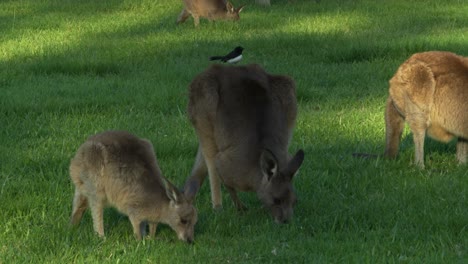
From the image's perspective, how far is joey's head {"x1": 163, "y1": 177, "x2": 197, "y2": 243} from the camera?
6.32 meters

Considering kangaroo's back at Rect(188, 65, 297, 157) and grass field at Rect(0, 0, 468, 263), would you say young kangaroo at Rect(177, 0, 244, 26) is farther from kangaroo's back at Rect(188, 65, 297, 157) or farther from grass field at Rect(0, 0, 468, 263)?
kangaroo's back at Rect(188, 65, 297, 157)

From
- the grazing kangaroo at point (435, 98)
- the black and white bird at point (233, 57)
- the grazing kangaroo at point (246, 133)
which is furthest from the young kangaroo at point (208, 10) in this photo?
the grazing kangaroo at point (246, 133)

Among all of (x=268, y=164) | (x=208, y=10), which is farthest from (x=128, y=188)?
(x=208, y=10)

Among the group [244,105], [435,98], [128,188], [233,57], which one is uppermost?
[244,105]

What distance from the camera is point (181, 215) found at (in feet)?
20.8

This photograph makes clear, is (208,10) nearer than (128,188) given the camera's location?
No

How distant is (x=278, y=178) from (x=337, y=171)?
1625 mm

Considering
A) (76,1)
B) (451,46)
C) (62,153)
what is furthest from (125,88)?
(76,1)

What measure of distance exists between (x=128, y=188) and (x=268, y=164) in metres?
0.98

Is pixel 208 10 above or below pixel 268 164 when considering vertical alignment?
below

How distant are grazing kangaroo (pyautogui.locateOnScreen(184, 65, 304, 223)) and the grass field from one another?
0.24 m

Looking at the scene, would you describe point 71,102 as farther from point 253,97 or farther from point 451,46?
point 451,46

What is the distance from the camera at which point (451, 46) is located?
553 inches

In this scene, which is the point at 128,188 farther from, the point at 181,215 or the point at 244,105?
the point at 244,105
